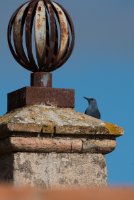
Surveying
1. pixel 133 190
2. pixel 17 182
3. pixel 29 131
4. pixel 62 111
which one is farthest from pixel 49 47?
pixel 133 190

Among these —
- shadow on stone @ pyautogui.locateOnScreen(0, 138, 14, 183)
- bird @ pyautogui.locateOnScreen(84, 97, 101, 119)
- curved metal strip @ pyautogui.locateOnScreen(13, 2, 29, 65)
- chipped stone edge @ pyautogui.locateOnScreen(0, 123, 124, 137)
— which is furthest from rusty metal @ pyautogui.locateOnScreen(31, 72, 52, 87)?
bird @ pyautogui.locateOnScreen(84, 97, 101, 119)

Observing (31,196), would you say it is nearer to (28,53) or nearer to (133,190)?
(133,190)

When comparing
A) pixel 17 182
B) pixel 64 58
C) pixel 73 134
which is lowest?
pixel 17 182

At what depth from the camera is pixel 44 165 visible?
4.83 meters

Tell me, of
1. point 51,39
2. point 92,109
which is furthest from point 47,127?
point 92,109

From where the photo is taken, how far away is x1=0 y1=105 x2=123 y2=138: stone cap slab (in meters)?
4.73

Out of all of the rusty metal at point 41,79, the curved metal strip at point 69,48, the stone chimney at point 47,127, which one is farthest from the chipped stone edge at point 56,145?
the curved metal strip at point 69,48

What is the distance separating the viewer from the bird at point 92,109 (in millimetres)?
6018

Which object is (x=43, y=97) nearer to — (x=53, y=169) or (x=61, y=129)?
(x=61, y=129)

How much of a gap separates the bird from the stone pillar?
0.79 m

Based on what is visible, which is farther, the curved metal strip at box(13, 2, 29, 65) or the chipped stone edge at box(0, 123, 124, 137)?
the curved metal strip at box(13, 2, 29, 65)

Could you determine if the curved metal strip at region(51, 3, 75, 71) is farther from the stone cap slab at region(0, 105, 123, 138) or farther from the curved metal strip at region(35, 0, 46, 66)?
the stone cap slab at region(0, 105, 123, 138)

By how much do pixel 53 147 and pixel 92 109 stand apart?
1.35 metres

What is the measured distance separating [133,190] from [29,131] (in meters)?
3.49
